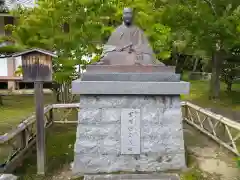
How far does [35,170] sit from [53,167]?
0.33m

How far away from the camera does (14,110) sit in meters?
11.5

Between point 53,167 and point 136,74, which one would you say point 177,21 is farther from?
point 53,167

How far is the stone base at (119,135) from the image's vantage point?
184 inches

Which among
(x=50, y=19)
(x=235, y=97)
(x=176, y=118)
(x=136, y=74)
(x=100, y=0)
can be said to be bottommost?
(x=235, y=97)

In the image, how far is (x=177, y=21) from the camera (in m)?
11.2

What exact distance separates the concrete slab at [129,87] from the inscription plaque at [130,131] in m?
0.38

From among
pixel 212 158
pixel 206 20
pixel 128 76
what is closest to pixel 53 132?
pixel 128 76

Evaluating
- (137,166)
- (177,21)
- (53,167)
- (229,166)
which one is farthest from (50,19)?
(229,166)

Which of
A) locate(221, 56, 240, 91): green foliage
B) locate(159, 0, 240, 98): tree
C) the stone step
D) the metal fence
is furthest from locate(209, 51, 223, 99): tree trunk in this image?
the stone step

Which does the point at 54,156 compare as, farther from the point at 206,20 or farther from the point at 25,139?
the point at 206,20

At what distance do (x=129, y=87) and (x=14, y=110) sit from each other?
843 cm

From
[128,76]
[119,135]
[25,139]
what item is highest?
[128,76]

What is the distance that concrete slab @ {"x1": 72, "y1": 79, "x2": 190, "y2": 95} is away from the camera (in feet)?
14.8

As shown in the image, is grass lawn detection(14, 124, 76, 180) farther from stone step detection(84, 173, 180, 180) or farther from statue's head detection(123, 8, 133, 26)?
statue's head detection(123, 8, 133, 26)
